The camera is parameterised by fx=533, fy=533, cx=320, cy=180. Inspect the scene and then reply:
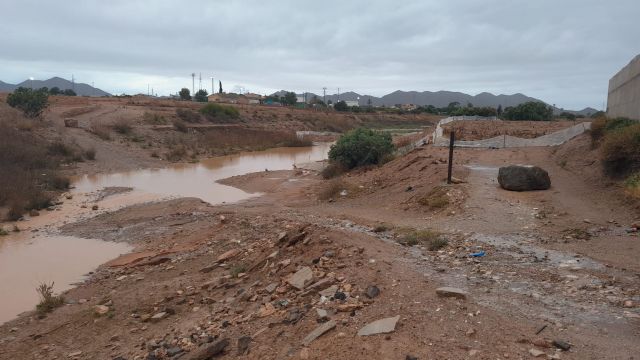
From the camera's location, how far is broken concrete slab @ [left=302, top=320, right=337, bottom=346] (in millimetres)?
6102

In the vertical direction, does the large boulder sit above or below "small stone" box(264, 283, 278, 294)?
above

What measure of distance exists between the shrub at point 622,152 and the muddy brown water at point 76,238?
519 inches

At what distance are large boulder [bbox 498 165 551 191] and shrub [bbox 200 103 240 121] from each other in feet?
173

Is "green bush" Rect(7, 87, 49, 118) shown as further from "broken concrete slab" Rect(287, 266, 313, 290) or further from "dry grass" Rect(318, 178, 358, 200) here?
"broken concrete slab" Rect(287, 266, 313, 290)

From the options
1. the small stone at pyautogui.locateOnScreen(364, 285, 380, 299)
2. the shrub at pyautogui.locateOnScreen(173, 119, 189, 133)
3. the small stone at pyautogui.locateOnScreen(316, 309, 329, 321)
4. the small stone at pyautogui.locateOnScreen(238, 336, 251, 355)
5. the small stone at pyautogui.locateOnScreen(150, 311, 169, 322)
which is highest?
the shrub at pyautogui.locateOnScreen(173, 119, 189, 133)

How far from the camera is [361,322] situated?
6180mm

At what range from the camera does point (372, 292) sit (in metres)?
6.90

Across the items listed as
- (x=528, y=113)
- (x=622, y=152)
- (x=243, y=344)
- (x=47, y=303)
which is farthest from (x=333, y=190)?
(x=528, y=113)

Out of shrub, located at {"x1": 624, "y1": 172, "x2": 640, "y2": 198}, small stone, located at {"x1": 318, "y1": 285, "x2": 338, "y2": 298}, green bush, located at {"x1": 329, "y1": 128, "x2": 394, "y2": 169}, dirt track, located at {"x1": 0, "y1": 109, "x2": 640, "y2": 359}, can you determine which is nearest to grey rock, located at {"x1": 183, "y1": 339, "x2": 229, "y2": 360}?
dirt track, located at {"x1": 0, "y1": 109, "x2": 640, "y2": 359}

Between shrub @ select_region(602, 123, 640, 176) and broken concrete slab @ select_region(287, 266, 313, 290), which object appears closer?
broken concrete slab @ select_region(287, 266, 313, 290)

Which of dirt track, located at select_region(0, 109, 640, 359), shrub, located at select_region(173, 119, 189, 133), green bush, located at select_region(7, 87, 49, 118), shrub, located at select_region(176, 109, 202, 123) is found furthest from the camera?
shrub, located at select_region(176, 109, 202, 123)

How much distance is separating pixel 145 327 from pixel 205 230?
6.14m

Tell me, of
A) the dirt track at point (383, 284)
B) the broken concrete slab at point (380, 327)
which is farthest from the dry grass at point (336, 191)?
the broken concrete slab at point (380, 327)

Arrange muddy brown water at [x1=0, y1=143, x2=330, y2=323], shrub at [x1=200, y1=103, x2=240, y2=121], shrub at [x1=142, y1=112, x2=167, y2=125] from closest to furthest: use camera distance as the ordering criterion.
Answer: muddy brown water at [x1=0, y1=143, x2=330, y2=323] < shrub at [x1=142, y1=112, x2=167, y2=125] < shrub at [x1=200, y1=103, x2=240, y2=121]
